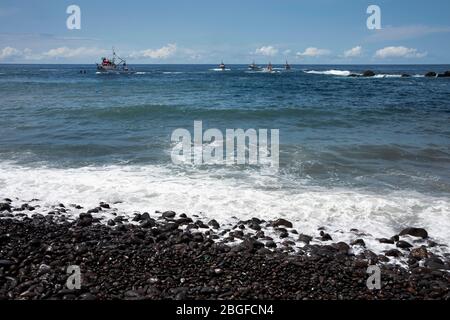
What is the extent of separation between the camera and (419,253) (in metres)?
6.70

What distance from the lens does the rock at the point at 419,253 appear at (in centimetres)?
665

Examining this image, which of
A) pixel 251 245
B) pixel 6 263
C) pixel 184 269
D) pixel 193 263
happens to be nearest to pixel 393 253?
pixel 251 245

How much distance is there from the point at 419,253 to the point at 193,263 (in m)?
4.35

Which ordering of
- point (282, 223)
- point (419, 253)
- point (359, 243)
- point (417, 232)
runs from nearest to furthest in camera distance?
point (419, 253)
point (359, 243)
point (417, 232)
point (282, 223)

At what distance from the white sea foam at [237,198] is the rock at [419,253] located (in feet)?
1.91

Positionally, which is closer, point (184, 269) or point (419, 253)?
point (184, 269)

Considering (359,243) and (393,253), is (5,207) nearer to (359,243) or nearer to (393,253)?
(359,243)

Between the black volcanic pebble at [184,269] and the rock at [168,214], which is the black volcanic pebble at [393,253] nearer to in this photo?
the black volcanic pebble at [184,269]

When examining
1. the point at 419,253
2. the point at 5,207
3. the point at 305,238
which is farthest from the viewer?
the point at 5,207

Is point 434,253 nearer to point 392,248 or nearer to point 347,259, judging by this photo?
point 392,248

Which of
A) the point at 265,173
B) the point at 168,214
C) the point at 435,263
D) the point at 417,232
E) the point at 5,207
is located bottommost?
the point at 435,263

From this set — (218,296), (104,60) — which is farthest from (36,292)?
(104,60)

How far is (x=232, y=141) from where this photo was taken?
674 inches

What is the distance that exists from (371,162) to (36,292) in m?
11.7
